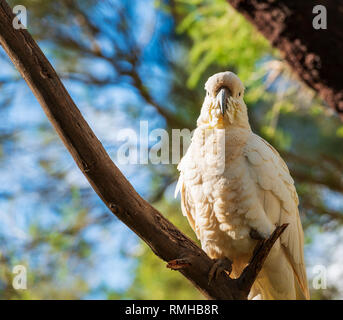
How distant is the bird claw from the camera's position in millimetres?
1583

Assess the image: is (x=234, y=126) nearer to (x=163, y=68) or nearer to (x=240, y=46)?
(x=240, y=46)

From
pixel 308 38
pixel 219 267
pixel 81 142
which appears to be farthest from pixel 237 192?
pixel 308 38

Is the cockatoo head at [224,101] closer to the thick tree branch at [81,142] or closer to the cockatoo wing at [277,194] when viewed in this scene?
the cockatoo wing at [277,194]

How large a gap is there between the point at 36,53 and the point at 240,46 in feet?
7.93

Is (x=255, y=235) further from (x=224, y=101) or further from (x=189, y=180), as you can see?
(x=224, y=101)

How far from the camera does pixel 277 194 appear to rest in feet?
6.08

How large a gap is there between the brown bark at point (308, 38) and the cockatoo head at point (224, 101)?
0.79m

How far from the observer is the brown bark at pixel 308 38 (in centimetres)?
236

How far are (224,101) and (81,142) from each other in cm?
61

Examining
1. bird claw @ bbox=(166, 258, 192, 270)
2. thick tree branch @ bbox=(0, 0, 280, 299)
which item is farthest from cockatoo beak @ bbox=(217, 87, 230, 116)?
bird claw @ bbox=(166, 258, 192, 270)

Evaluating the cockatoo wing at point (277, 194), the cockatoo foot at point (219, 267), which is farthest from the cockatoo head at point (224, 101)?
the cockatoo foot at point (219, 267)

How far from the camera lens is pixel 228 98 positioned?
1779mm

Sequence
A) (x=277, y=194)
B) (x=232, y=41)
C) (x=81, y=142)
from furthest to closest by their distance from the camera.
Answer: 1. (x=232, y=41)
2. (x=277, y=194)
3. (x=81, y=142)

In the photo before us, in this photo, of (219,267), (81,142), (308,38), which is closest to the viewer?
(81,142)
